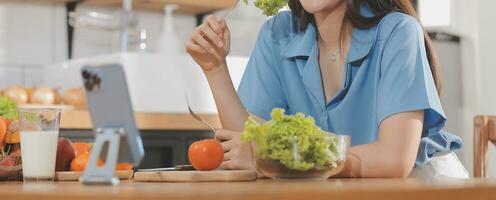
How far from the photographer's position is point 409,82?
187cm

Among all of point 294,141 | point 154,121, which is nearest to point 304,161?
point 294,141

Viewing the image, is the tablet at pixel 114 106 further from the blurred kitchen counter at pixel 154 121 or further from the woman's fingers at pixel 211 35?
the blurred kitchen counter at pixel 154 121

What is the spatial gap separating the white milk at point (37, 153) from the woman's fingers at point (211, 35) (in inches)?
16.8

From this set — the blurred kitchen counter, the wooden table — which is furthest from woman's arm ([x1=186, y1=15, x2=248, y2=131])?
the blurred kitchen counter

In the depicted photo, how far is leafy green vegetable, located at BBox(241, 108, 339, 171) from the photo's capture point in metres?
1.46

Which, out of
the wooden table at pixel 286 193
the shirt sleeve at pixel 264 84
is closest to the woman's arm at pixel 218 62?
the shirt sleeve at pixel 264 84

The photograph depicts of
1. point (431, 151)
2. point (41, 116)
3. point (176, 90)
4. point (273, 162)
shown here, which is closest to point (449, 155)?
point (431, 151)

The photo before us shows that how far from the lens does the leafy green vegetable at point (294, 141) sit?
1461 millimetres

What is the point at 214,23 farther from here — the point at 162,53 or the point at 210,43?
the point at 162,53

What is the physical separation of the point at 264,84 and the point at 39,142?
0.73 meters

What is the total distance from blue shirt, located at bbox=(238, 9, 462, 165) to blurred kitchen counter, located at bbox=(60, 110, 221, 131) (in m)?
1.40

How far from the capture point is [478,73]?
4.43 m

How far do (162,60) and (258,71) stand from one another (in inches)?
64.6

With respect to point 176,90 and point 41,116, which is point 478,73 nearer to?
point 176,90
